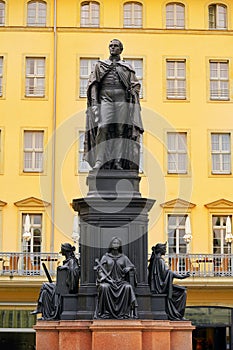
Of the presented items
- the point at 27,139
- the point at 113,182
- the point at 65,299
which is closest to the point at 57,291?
the point at 65,299

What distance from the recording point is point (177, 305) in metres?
14.5

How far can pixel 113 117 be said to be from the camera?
49.9 feet

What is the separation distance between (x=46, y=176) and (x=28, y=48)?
601 centimetres

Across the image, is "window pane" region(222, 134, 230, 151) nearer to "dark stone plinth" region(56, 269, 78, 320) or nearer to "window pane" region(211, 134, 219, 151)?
"window pane" region(211, 134, 219, 151)

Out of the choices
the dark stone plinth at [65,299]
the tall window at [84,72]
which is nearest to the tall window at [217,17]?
the tall window at [84,72]

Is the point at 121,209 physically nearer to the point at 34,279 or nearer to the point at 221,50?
the point at 34,279

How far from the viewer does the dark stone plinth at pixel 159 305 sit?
46.5 ft

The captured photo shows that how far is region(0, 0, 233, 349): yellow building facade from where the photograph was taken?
3591 cm

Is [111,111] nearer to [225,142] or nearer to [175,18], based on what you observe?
[225,142]

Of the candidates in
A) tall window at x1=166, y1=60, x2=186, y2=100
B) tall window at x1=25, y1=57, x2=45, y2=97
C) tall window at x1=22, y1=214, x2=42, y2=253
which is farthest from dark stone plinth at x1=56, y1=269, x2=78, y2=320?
tall window at x1=166, y1=60, x2=186, y2=100

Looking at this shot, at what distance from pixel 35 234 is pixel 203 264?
744cm

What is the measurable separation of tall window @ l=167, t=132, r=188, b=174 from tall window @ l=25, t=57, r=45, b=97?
20.4 ft

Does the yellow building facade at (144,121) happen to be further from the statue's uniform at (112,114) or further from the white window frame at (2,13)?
the statue's uniform at (112,114)

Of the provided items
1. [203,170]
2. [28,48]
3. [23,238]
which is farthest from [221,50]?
[23,238]
